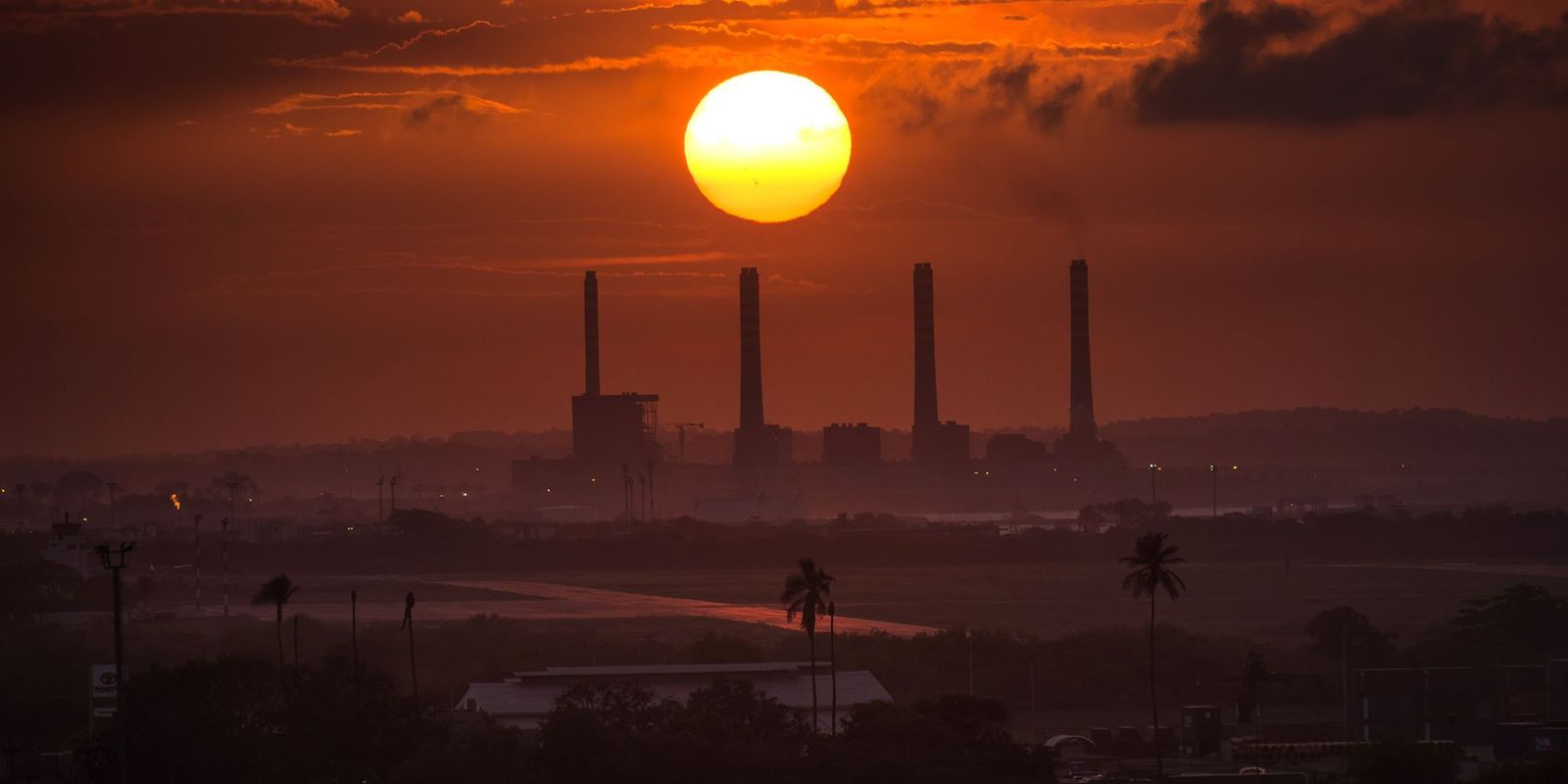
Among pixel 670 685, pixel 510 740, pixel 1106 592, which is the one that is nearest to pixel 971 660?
pixel 670 685

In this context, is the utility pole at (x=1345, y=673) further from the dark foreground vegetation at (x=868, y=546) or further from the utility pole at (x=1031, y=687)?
the dark foreground vegetation at (x=868, y=546)

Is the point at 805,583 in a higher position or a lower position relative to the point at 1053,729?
higher

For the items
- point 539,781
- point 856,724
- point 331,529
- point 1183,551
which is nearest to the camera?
point 539,781

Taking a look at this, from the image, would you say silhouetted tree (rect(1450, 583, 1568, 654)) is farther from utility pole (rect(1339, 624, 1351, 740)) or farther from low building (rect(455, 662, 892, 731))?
low building (rect(455, 662, 892, 731))

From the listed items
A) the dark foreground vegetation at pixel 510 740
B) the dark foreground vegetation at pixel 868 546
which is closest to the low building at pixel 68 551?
the dark foreground vegetation at pixel 868 546

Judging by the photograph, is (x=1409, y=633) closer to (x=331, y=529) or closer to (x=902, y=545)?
(x=902, y=545)

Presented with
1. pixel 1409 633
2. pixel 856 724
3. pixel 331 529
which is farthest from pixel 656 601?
pixel 331 529
